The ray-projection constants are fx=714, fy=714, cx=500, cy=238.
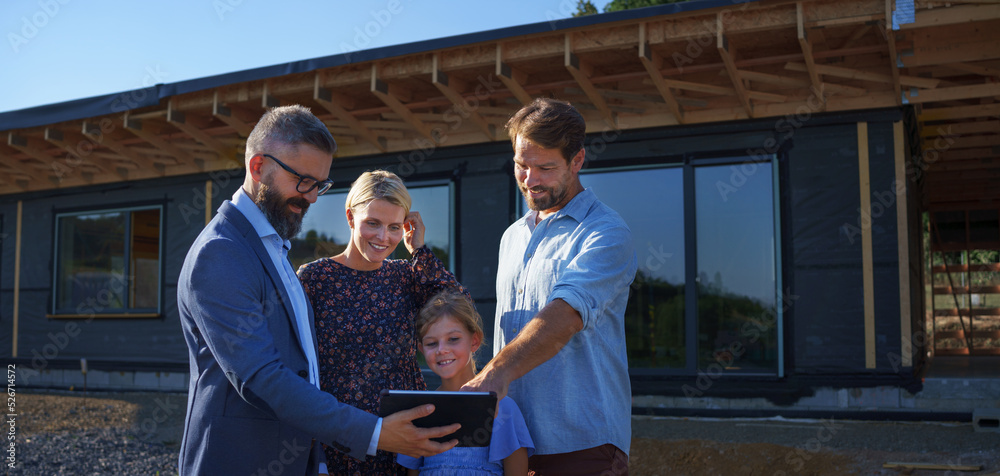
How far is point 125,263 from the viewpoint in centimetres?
960

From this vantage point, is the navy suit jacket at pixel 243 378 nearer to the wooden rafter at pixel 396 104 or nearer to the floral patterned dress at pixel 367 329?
the floral patterned dress at pixel 367 329

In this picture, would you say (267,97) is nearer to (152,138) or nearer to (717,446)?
(152,138)

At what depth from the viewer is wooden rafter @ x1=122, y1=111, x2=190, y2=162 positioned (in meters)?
7.75

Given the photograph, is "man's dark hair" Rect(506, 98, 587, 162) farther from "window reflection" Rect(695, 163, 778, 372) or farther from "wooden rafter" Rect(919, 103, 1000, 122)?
"wooden rafter" Rect(919, 103, 1000, 122)

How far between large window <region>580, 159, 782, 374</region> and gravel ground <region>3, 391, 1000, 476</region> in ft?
2.12

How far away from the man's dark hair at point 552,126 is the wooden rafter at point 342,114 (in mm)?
5232

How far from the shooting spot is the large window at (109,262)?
9516 millimetres

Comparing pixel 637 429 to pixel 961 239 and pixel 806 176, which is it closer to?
pixel 806 176

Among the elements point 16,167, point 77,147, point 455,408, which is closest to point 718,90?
point 455,408

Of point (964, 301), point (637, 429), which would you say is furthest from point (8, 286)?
point (964, 301)

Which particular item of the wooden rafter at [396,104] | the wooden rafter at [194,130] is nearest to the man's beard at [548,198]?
the wooden rafter at [396,104]

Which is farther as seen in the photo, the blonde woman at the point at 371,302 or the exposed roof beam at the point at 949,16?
the exposed roof beam at the point at 949,16

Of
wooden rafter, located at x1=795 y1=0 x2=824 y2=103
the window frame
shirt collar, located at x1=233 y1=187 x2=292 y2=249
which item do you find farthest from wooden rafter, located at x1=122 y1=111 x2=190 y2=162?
shirt collar, located at x1=233 y1=187 x2=292 y2=249

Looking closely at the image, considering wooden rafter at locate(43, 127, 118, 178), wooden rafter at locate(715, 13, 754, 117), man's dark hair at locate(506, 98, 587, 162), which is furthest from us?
wooden rafter at locate(43, 127, 118, 178)
